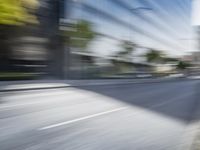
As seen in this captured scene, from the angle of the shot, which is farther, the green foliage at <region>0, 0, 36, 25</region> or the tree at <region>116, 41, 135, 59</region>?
the tree at <region>116, 41, 135, 59</region>

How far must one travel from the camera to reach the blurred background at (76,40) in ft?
108

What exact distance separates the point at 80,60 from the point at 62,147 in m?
35.2

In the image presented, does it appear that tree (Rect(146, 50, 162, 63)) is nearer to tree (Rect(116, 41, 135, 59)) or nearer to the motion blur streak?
the motion blur streak

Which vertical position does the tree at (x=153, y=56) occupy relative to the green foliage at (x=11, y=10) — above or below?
below

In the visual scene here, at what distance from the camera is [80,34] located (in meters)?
38.2

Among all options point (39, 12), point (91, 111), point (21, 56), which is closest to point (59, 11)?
point (39, 12)

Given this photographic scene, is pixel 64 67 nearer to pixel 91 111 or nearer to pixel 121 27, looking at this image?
pixel 121 27

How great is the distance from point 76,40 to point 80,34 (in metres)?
0.82

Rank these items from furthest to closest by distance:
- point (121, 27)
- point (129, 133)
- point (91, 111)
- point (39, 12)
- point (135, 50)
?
point (135, 50) → point (121, 27) → point (39, 12) → point (91, 111) → point (129, 133)

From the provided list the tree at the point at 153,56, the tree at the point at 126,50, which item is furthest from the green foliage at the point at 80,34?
the tree at the point at 153,56

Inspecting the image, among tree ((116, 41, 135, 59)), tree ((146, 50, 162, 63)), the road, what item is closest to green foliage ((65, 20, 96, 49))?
tree ((116, 41, 135, 59))

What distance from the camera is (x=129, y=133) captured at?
29.2 feet

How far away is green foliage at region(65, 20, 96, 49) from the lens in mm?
38297

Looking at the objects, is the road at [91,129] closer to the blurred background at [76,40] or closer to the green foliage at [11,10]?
the green foliage at [11,10]
